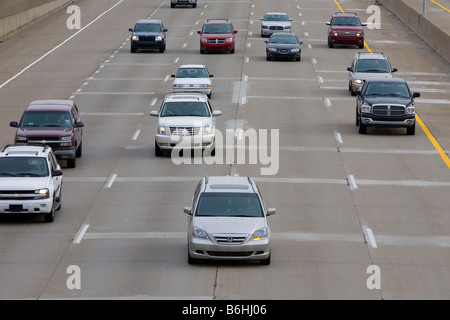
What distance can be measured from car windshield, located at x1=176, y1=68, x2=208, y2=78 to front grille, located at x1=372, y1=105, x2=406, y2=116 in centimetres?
1018

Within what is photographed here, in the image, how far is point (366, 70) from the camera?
43812 mm

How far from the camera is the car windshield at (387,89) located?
118 ft

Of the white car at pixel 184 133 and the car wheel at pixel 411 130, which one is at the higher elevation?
the white car at pixel 184 133

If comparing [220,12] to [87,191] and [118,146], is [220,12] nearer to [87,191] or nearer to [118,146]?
[118,146]

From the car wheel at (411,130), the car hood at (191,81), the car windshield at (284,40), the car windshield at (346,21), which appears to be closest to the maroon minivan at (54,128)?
the car wheel at (411,130)

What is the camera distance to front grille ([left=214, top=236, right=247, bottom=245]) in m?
18.9

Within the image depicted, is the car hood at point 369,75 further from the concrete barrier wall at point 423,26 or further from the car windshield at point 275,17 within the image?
the car windshield at point 275,17

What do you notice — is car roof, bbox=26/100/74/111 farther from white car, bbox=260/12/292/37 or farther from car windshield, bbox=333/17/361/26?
white car, bbox=260/12/292/37

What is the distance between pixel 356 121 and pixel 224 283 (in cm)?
2030

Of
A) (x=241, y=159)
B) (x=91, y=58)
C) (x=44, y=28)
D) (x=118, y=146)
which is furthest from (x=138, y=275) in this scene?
(x=44, y=28)

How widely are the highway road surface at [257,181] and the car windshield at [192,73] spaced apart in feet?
4.23

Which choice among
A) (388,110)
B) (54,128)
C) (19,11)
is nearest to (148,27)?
(19,11)

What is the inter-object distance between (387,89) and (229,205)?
17.7 meters

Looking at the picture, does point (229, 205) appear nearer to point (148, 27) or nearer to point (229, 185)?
point (229, 185)
